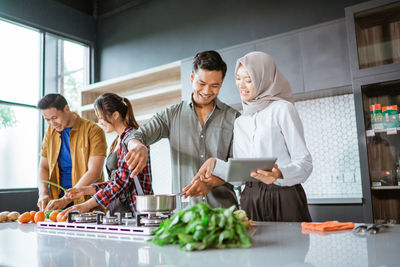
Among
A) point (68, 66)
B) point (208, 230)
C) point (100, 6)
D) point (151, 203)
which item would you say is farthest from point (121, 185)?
point (100, 6)

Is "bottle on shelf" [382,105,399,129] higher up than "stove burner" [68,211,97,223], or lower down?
higher up

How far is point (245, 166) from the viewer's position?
115cm

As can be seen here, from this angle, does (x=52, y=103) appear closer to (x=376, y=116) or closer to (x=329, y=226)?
(x=329, y=226)

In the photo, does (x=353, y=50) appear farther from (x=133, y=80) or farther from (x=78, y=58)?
(x=78, y=58)

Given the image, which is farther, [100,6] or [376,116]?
[100,6]

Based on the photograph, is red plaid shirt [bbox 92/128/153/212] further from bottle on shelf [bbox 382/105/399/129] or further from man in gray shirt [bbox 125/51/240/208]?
bottle on shelf [bbox 382/105/399/129]

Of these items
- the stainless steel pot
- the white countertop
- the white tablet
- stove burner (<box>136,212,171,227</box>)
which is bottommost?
the white countertop

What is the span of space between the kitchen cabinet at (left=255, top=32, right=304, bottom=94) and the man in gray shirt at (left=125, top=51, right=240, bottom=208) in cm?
124

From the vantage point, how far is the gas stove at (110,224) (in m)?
1.14

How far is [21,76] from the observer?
4582 millimetres

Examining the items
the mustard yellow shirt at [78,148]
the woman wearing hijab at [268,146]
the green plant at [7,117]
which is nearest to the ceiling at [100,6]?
the green plant at [7,117]

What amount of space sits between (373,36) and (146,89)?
2.71 metres

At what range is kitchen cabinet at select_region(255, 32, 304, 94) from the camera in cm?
299

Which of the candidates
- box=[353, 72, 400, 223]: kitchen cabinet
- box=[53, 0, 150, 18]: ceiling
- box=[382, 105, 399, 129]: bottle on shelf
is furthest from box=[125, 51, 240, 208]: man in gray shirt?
box=[53, 0, 150, 18]: ceiling
